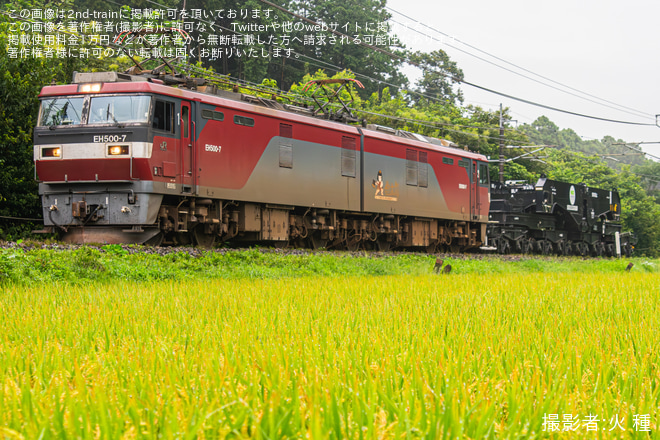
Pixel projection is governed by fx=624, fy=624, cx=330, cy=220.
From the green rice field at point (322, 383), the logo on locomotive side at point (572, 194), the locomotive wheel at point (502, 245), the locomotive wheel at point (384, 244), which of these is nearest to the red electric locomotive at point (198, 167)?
the locomotive wheel at point (384, 244)

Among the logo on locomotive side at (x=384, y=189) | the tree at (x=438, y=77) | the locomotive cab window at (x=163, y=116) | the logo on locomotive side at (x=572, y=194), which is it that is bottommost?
the logo on locomotive side at (x=384, y=189)

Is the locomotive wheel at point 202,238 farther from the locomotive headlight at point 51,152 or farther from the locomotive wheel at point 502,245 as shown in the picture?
the locomotive wheel at point 502,245

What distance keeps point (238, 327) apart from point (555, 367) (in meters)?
1.77

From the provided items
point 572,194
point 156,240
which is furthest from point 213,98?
point 572,194

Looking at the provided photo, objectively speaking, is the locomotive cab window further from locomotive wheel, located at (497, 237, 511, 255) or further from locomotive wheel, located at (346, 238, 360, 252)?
locomotive wheel, located at (497, 237, 511, 255)

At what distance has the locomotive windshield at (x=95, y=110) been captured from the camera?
13.6m

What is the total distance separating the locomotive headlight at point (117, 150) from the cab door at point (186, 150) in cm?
123

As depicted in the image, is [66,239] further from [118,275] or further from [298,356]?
[298,356]

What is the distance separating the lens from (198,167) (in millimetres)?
14422

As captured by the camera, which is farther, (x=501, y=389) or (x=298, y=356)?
(x=298, y=356)

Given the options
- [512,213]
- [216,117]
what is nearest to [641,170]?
[512,213]

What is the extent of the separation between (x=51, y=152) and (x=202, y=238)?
157 inches

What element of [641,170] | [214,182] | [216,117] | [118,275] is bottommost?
[118,275]

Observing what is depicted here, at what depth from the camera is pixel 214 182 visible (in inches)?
582
